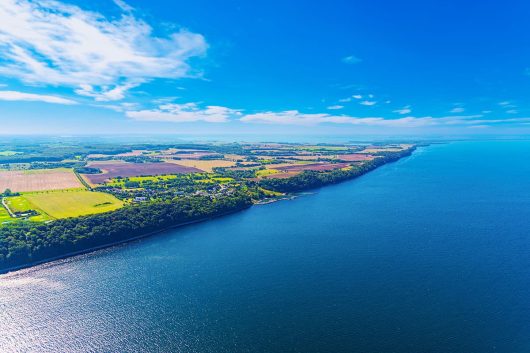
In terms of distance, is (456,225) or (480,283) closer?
(480,283)

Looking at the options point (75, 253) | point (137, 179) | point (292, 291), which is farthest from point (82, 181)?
point (292, 291)

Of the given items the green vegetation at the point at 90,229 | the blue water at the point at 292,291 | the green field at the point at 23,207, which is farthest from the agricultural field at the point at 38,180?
the blue water at the point at 292,291

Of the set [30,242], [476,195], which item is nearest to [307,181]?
[476,195]

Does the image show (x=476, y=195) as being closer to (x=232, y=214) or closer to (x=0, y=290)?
(x=232, y=214)

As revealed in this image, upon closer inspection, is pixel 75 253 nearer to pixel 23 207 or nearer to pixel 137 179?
pixel 23 207

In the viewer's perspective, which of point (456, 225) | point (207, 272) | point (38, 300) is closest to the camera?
point (38, 300)
